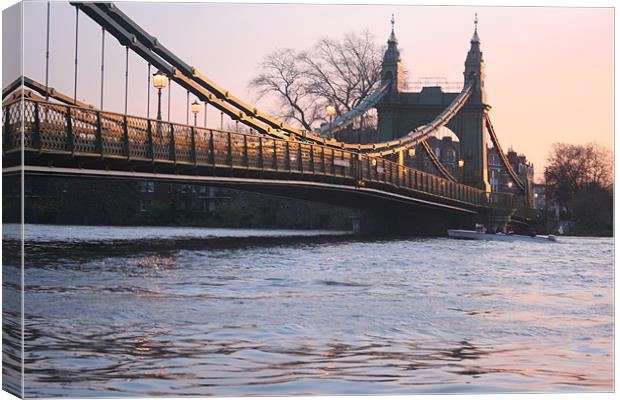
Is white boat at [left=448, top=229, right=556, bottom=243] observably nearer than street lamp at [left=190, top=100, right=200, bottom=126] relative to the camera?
No

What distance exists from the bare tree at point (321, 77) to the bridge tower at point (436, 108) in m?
0.30

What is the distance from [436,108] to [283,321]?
6067mm

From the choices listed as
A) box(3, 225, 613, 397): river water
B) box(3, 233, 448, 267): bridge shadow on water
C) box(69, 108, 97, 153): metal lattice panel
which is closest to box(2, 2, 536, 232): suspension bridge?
box(69, 108, 97, 153): metal lattice panel

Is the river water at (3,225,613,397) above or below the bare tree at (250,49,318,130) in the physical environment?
below

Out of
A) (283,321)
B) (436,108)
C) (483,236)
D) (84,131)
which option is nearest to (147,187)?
(84,131)

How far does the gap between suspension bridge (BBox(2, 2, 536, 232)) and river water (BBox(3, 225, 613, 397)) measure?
1426 millimetres

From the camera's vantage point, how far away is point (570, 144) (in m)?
A: 16.0

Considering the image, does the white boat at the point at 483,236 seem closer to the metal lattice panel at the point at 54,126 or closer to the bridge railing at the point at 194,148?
the bridge railing at the point at 194,148

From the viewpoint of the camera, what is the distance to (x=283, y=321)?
1476 cm

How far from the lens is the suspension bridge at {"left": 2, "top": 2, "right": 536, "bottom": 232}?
577 inches

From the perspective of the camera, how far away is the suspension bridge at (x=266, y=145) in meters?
14.6

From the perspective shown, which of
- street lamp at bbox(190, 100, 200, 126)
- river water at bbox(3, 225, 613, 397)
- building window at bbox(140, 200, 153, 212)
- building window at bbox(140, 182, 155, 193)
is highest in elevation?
street lamp at bbox(190, 100, 200, 126)

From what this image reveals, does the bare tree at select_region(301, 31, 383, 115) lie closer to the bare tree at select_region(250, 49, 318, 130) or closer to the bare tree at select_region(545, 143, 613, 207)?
the bare tree at select_region(250, 49, 318, 130)

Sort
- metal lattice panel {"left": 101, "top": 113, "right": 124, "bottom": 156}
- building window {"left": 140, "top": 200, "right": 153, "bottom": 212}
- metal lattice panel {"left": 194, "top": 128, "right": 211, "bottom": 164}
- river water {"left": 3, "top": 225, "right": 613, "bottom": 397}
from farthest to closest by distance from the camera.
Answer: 1. metal lattice panel {"left": 194, "top": 128, "right": 211, "bottom": 164}
2. building window {"left": 140, "top": 200, "right": 153, "bottom": 212}
3. metal lattice panel {"left": 101, "top": 113, "right": 124, "bottom": 156}
4. river water {"left": 3, "top": 225, "right": 613, "bottom": 397}
